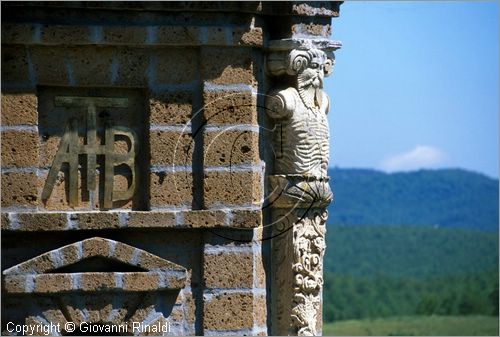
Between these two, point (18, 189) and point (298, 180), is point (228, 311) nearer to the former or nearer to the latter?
point (298, 180)

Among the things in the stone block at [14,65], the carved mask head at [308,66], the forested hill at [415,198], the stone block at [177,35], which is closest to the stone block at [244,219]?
the carved mask head at [308,66]

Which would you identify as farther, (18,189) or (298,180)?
(298,180)

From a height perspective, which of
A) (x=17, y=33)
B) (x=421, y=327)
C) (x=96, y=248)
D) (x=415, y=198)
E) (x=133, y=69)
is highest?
(x=17, y=33)

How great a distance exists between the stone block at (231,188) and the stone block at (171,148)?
0.23 metres

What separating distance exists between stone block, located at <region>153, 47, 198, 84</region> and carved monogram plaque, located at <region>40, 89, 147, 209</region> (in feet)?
0.84

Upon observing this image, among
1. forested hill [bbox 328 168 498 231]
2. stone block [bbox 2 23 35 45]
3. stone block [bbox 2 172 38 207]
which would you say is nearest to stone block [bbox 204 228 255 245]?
stone block [bbox 2 172 38 207]

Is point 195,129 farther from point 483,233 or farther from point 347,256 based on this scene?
point 483,233

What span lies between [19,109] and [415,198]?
296 feet

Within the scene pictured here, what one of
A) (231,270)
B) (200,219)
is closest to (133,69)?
(200,219)

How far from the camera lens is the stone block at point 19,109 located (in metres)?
14.6

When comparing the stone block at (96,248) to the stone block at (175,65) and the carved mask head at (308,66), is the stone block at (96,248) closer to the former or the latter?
the stone block at (175,65)

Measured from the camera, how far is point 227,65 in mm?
14922

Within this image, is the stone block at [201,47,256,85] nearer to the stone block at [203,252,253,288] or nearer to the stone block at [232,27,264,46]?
the stone block at [232,27,264,46]

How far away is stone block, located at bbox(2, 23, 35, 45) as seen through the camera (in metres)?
14.5
